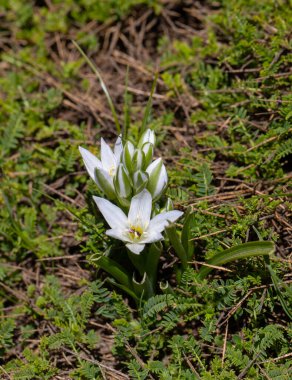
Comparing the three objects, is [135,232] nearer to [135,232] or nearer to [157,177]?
[135,232]

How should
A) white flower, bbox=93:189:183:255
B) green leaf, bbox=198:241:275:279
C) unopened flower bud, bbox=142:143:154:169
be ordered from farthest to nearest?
unopened flower bud, bbox=142:143:154:169 → white flower, bbox=93:189:183:255 → green leaf, bbox=198:241:275:279

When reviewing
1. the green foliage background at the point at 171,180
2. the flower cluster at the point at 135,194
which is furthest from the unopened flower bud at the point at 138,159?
the green foliage background at the point at 171,180

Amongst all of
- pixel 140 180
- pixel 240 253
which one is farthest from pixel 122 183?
pixel 240 253

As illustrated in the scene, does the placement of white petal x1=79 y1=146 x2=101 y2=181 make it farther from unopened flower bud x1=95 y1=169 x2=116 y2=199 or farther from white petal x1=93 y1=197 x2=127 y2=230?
white petal x1=93 y1=197 x2=127 y2=230

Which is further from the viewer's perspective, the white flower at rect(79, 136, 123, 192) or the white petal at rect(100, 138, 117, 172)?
the white petal at rect(100, 138, 117, 172)

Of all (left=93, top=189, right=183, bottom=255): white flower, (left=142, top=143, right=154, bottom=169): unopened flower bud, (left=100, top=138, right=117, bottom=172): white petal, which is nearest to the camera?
(left=93, top=189, right=183, bottom=255): white flower

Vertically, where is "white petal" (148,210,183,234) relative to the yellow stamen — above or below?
above

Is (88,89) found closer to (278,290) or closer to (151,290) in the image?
(151,290)

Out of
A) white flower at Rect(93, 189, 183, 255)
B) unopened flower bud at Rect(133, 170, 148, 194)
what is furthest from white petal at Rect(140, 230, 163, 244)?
unopened flower bud at Rect(133, 170, 148, 194)

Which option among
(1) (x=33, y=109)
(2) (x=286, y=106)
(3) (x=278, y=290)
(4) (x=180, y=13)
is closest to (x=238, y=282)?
(3) (x=278, y=290)
